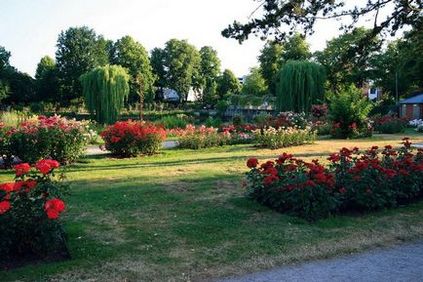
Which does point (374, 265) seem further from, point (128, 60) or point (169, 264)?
point (128, 60)

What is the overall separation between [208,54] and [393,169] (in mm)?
69976

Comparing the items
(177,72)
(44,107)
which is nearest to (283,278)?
(44,107)

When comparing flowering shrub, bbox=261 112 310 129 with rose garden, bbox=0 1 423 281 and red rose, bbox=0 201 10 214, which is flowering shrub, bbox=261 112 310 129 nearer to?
rose garden, bbox=0 1 423 281

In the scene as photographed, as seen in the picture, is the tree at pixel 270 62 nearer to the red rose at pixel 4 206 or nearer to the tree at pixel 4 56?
the tree at pixel 4 56

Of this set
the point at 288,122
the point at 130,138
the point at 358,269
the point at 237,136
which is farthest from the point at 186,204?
the point at 288,122

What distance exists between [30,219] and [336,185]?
4.15 m

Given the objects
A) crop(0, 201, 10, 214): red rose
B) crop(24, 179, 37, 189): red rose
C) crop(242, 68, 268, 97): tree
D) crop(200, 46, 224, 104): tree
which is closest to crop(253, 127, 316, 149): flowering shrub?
crop(24, 179, 37, 189): red rose

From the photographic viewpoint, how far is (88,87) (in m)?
32.1

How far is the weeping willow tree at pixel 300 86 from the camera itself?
3098 cm

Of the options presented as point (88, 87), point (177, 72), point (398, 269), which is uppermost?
point (177, 72)

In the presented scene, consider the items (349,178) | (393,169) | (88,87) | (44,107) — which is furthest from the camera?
(44,107)

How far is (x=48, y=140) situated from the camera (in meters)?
11.1

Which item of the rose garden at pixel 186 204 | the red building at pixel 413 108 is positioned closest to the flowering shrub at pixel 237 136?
the rose garden at pixel 186 204

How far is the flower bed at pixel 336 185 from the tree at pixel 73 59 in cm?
5119
